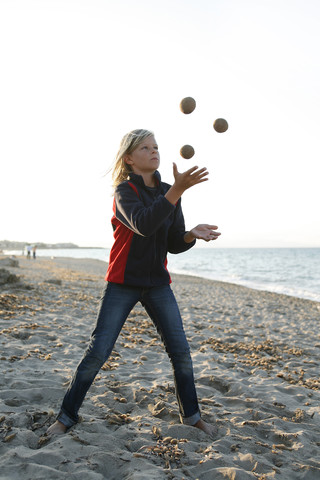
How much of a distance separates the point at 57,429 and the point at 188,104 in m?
2.70

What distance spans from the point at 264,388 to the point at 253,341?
256 cm

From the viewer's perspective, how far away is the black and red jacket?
2609 millimetres

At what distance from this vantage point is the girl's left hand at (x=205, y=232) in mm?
2814

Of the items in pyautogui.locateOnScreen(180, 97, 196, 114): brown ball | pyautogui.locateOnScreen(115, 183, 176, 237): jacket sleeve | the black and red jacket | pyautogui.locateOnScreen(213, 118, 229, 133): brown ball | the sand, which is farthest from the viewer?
pyautogui.locateOnScreen(213, 118, 229, 133): brown ball

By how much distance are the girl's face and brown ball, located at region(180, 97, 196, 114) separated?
0.39 meters

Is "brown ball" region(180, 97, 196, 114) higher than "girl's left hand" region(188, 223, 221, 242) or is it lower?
higher

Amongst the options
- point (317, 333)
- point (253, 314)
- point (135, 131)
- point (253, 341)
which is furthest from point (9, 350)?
point (253, 314)

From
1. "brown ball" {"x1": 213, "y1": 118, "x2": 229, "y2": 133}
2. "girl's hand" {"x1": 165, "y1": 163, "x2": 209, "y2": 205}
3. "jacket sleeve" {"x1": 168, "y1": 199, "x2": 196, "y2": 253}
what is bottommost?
"jacket sleeve" {"x1": 168, "y1": 199, "x2": 196, "y2": 253}

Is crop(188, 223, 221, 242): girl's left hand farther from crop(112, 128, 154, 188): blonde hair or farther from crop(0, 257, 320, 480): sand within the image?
crop(0, 257, 320, 480): sand

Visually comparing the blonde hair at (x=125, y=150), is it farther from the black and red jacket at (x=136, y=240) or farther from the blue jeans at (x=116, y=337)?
the blue jeans at (x=116, y=337)

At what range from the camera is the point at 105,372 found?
4.16 meters

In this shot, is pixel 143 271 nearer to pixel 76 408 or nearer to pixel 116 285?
pixel 116 285

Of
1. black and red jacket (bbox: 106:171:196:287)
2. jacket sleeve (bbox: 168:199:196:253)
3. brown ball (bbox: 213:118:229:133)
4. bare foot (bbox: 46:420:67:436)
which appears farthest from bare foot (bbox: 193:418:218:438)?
brown ball (bbox: 213:118:229:133)

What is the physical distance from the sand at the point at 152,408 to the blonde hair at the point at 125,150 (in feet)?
6.45
